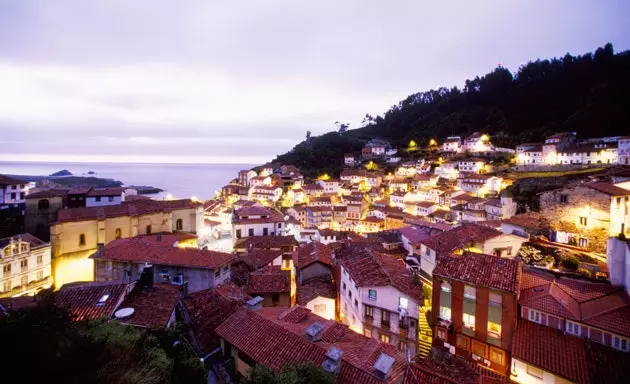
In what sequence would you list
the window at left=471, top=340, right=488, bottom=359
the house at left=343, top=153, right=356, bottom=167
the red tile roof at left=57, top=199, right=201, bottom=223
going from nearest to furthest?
the window at left=471, top=340, right=488, bottom=359, the red tile roof at left=57, top=199, right=201, bottom=223, the house at left=343, top=153, right=356, bottom=167

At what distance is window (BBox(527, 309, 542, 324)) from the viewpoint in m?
13.8

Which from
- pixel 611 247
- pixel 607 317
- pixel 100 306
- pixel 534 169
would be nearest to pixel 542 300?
pixel 607 317

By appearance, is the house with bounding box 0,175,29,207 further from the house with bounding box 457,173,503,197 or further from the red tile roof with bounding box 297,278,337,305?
the house with bounding box 457,173,503,197

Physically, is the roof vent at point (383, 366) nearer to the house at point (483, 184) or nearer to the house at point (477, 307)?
the house at point (477, 307)

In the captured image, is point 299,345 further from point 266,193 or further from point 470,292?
point 266,193

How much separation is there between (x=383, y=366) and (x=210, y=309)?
8861mm

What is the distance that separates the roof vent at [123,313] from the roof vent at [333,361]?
7.66 m

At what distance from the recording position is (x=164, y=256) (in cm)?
1808

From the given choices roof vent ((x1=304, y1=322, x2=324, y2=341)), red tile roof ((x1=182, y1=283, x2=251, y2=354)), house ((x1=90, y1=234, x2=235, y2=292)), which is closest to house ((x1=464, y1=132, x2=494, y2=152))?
house ((x1=90, y1=234, x2=235, y2=292))

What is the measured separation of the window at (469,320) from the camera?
1506 cm

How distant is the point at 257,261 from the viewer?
2522 centimetres

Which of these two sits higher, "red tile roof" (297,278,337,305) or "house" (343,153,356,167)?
"house" (343,153,356,167)

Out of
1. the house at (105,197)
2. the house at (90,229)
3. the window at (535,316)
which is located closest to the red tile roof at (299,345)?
the window at (535,316)

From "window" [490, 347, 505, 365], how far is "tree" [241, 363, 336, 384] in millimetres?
10736
